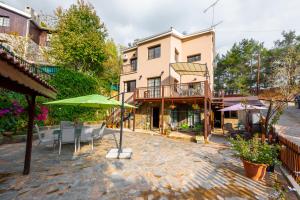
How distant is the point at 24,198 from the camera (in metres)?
3.28

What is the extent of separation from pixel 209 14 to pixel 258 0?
6059mm

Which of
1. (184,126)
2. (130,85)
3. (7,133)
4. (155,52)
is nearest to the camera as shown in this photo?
(7,133)

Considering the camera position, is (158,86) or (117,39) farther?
(117,39)

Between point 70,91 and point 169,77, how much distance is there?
28.9 ft

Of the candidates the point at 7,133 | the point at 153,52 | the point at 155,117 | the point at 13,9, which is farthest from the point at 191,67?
the point at 13,9

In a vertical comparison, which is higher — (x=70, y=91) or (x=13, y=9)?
(x=13, y=9)

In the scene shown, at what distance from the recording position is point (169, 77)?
1456 cm

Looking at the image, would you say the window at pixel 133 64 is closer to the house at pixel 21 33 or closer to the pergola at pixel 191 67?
the pergola at pixel 191 67

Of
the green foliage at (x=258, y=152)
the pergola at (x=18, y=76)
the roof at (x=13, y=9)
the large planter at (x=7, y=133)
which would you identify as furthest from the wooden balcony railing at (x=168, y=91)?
the roof at (x=13, y=9)

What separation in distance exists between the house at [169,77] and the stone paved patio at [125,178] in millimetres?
7929

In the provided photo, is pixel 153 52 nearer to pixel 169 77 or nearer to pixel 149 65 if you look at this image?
pixel 149 65

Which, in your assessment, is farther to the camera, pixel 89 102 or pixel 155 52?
pixel 155 52

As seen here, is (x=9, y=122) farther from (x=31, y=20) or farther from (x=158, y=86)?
(x=31, y=20)

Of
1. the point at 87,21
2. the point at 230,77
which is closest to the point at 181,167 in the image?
the point at 87,21
